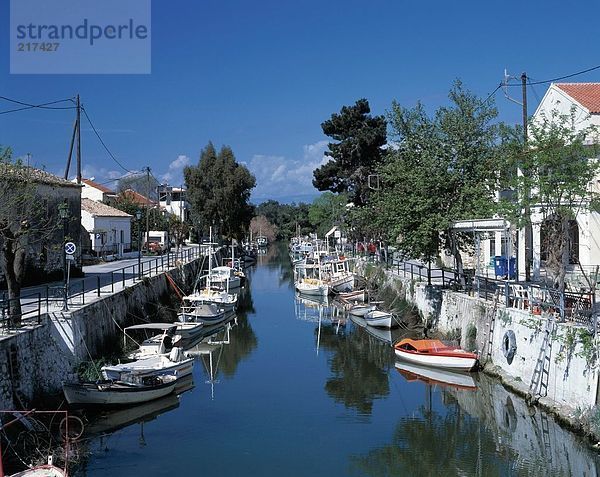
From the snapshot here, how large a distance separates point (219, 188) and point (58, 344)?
50.9 m

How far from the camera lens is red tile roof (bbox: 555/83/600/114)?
32.8 m

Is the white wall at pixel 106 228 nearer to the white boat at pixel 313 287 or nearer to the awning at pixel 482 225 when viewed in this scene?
the white boat at pixel 313 287

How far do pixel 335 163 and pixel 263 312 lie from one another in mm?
23159

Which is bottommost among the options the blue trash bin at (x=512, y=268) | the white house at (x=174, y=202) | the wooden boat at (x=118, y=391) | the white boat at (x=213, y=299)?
the wooden boat at (x=118, y=391)

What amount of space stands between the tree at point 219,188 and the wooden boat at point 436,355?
4592cm

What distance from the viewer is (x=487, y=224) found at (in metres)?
27.2

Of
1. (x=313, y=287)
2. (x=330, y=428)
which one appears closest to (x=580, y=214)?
(x=330, y=428)

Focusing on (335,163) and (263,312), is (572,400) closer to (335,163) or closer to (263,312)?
(263,312)

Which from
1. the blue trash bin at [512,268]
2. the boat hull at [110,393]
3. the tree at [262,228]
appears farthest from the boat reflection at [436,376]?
the tree at [262,228]

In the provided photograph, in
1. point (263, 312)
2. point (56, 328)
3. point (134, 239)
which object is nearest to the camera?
point (56, 328)

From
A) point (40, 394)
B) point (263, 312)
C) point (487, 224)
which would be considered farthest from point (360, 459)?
point (263, 312)

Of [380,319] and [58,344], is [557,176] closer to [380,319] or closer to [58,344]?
[380,319]

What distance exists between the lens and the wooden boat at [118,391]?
64.5 ft

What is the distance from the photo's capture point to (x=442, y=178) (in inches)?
1211
